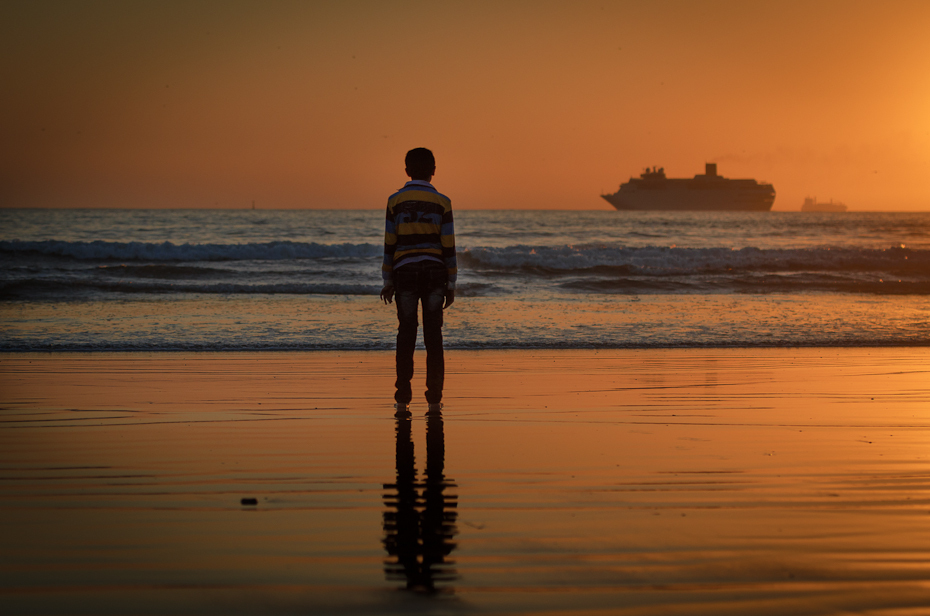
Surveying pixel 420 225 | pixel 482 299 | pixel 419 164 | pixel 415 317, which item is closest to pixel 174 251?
pixel 482 299

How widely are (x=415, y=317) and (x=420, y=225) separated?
2.08 ft

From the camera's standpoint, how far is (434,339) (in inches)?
188

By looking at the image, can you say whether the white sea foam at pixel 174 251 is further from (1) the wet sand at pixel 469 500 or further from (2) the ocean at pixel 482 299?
(1) the wet sand at pixel 469 500

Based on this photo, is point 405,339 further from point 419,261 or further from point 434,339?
point 419,261

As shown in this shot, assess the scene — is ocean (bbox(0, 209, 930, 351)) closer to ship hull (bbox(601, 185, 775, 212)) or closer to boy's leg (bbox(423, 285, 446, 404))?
boy's leg (bbox(423, 285, 446, 404))

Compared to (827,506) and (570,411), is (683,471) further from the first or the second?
(570,411)

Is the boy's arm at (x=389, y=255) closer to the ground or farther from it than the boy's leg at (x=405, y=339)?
farther from it

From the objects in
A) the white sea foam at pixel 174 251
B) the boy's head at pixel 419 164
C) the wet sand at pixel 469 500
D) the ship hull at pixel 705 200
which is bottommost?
the wet sand at pixel 469 500

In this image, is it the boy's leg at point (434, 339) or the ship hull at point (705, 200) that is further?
the ship hull at point (705, 200)

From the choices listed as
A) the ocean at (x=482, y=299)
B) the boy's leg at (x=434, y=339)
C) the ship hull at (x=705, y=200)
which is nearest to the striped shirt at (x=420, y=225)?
the boy's leg at (x=434, y=339)

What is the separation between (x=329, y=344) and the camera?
25.9 ft

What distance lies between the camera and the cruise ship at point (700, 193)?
103m

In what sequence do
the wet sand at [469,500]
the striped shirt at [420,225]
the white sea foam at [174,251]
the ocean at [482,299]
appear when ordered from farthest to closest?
the white sea foam at [174,251]
the ocean at [482,299]
the striped shirt at [420,225]
the wet sand at [469,500]

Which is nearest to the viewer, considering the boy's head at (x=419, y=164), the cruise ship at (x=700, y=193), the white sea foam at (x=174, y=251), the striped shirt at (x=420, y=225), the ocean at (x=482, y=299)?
the striped shirt at (x=420, y=225)
